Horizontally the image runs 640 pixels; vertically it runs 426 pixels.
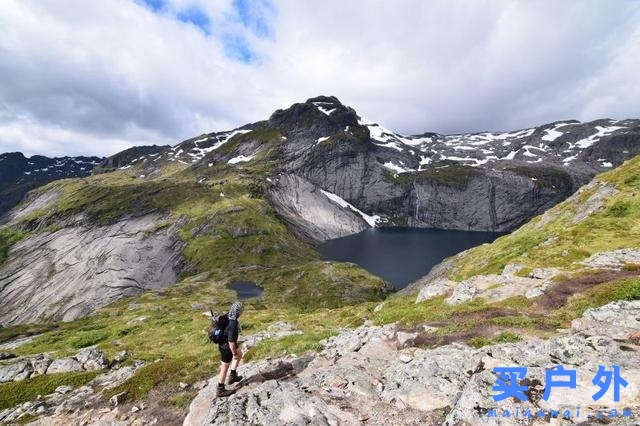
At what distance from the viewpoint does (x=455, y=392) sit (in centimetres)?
1459

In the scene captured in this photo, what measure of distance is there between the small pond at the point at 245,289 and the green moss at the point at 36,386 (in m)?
104

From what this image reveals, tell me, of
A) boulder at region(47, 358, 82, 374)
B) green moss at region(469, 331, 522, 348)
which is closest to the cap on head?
green moss at region(469, 331, 522, 348)

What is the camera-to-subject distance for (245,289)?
137500 millimetres

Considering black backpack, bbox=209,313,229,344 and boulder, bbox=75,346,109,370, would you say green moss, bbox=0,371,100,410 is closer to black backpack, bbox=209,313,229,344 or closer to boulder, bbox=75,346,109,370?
boulder, bbox=75,346,109,370

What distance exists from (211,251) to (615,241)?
565ft

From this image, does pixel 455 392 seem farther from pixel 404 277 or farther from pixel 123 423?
pixel 404 277

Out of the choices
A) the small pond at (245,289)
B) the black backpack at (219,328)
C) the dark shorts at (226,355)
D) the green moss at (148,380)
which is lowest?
the small pond at (245,289)

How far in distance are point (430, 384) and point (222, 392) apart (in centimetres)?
901

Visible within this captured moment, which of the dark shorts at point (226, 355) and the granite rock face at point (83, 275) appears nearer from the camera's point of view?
the dark shorts at point (226, 355)

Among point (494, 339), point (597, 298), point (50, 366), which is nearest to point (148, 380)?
point (50, 366)

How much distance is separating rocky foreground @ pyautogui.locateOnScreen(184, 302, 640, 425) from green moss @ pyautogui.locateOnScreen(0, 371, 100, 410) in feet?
38.7

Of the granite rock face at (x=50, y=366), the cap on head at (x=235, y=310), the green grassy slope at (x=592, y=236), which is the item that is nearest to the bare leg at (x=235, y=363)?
the cap on head at (x=235, y=310)

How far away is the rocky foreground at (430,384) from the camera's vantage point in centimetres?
1227

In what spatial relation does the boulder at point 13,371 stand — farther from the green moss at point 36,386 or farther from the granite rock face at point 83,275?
the granite rock face at point 83,275
